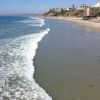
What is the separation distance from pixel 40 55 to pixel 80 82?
296 inches

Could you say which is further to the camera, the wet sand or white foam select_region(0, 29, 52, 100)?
the wet sand

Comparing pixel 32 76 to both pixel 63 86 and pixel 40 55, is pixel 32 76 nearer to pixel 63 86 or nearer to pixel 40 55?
pixel 63 86

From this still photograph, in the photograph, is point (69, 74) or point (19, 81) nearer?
point (19, 81)

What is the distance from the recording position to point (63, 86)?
1162 cm

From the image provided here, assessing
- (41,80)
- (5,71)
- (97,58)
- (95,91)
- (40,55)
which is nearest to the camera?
(95,91)

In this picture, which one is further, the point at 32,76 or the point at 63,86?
the point at 32,76

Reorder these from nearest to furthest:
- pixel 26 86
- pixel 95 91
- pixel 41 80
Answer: pixel 95 91
pixel 26 86
pixel 41 80

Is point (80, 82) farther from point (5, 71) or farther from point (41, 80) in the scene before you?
point (5, 71)

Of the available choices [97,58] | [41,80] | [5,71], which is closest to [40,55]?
[97,58]

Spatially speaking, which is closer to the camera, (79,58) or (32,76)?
(32,76)

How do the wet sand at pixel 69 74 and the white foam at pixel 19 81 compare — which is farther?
the wet sand at pixel 69 74

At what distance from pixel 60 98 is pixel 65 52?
33.3ft

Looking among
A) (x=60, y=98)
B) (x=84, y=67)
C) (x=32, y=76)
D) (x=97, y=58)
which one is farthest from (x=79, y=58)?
(x=60, y=98)

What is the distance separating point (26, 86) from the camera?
1162cm
